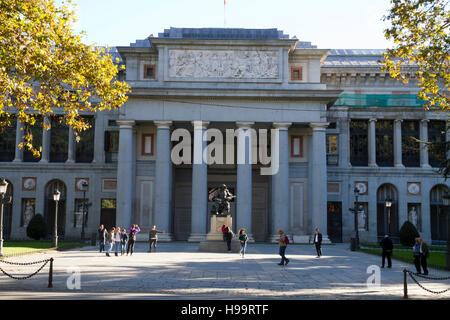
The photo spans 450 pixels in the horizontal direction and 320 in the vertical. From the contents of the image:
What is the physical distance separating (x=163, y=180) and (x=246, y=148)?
25.8 ft

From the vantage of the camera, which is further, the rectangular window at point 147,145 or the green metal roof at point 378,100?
the green metal roof at point 378,100

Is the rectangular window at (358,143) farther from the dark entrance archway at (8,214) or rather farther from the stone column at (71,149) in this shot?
the dark entrance archway at (8,214)

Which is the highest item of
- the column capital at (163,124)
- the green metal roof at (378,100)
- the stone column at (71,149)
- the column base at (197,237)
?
the green metal roof at (378,100)

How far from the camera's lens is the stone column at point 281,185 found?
41.8 meters

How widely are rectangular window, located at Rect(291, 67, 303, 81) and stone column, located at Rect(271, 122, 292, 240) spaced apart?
5.04 m

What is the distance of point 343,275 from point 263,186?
2965 cm

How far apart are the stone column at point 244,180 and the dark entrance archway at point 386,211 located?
1657cm

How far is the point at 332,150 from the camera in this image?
50438 mm

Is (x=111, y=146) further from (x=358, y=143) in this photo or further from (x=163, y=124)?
(x=358, y=143)

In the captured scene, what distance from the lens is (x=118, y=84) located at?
810 inches

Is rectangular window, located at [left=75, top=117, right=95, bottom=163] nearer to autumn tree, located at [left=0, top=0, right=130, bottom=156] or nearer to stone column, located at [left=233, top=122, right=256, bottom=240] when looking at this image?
stone column, located at [left=233, top=122, right=256, bottom=240]

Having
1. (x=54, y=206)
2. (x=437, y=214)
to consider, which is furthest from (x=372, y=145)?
(x=54, y=206)

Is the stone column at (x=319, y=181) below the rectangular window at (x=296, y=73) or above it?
below

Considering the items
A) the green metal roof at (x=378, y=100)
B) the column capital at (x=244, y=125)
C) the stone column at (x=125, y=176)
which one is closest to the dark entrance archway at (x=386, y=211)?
the green metal roof at (x=378, y=100)
